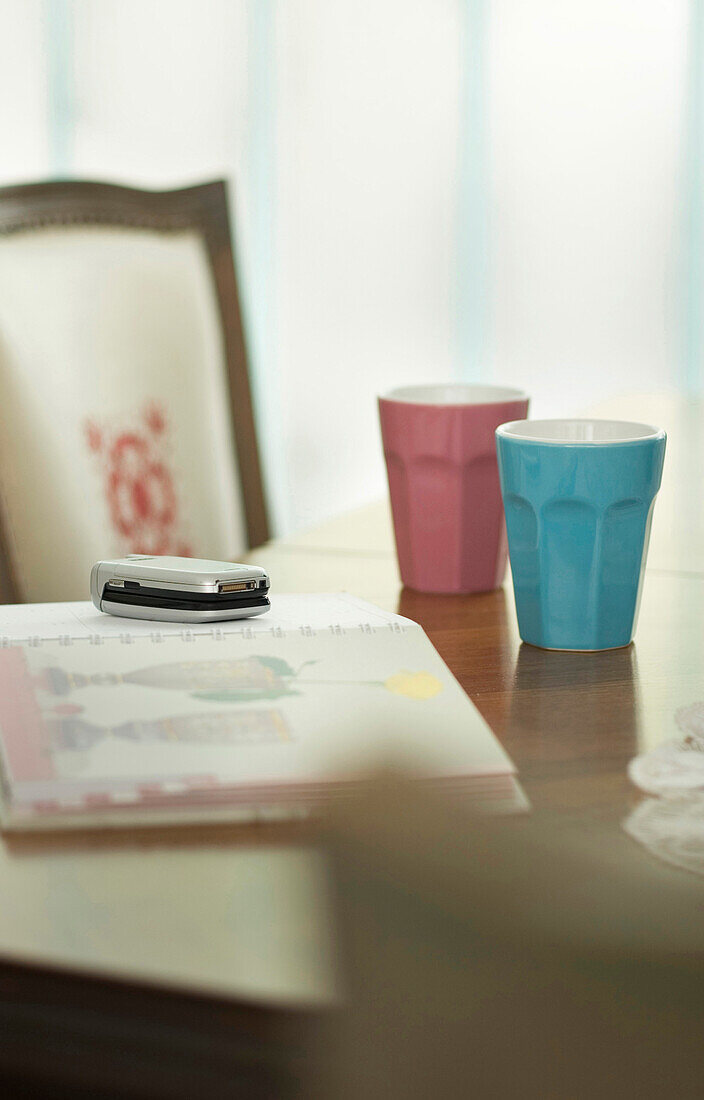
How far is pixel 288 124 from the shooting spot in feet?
7.40

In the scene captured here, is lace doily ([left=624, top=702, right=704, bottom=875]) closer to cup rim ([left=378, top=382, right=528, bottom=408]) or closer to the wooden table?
the wooden table

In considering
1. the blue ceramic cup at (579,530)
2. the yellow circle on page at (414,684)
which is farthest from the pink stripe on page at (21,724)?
the blue ceramic cup at (579,530)

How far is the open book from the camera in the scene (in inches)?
16.8

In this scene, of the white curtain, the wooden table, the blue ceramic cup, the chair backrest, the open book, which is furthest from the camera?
the white curtain

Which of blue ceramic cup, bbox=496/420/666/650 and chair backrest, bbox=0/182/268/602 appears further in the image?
chair backrest, bbox=0/182/268/602

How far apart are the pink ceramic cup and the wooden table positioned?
15 cm

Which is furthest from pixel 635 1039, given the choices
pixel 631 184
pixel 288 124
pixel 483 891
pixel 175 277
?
pixel 631 184

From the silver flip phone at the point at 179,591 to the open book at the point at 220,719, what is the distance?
0.01m

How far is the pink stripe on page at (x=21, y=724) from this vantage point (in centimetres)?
44

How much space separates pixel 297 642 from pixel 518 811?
0.68ft

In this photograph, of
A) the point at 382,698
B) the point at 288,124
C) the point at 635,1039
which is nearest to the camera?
the point at 635,1039

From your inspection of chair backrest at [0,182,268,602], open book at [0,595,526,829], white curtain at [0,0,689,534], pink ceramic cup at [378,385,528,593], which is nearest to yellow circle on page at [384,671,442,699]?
open book at [0,595,526,829]

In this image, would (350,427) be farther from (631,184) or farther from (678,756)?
(678,756)

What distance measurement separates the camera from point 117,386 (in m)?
1.25
